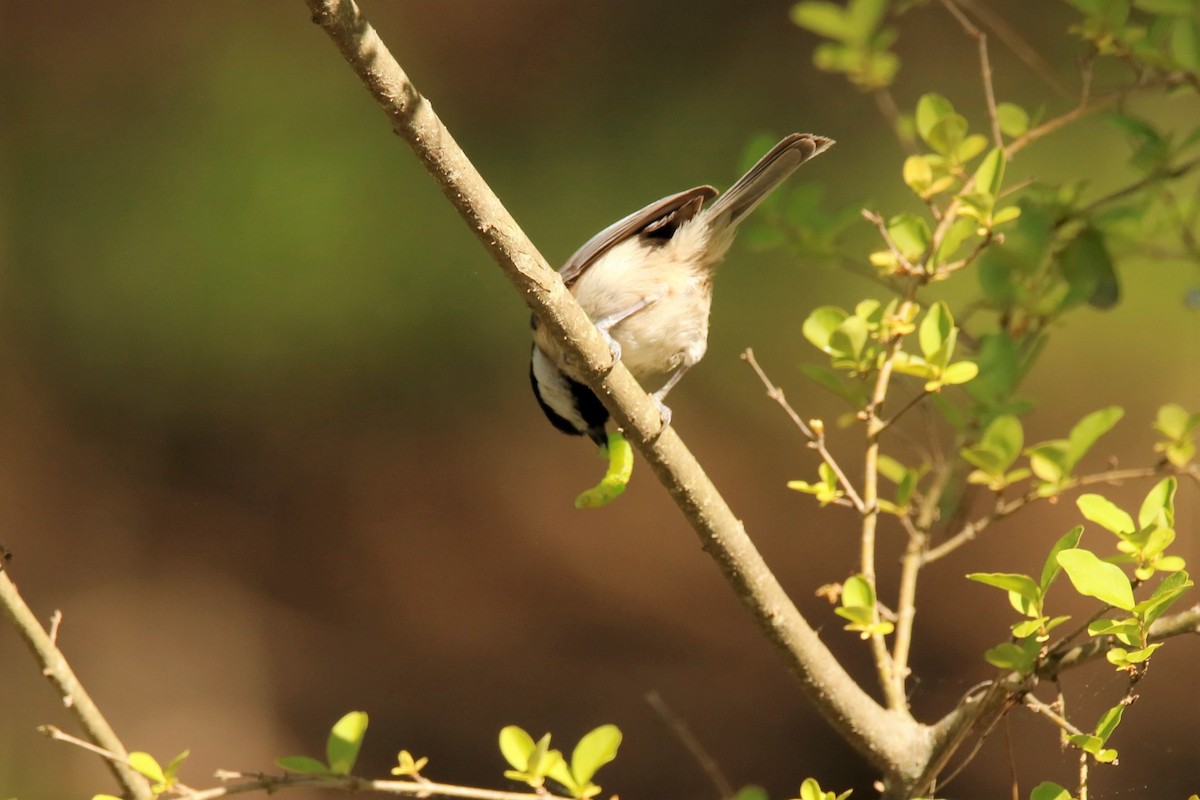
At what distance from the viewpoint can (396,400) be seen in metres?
4.27

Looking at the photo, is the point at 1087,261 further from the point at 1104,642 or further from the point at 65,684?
the point at 65,684

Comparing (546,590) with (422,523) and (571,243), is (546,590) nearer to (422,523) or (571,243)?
(422,523)

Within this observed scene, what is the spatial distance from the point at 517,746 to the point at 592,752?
8 cm

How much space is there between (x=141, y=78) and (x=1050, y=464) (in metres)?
3.70

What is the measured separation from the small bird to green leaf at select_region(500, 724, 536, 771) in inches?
39.3

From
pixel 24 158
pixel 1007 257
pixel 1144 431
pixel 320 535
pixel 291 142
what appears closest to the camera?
pixel 1007 257

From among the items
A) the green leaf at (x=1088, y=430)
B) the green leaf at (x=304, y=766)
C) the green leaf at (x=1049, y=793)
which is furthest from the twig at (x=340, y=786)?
the green leaf at (x=1088, y=430)

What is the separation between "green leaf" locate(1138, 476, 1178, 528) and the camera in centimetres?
113

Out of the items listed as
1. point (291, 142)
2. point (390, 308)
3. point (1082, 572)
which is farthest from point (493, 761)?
point (1082, 572)

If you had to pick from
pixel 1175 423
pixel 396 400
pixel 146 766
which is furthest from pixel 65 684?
pixel 396 400

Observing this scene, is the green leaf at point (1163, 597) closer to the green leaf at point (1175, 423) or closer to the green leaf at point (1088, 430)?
the green leaf at point (1088, 430)

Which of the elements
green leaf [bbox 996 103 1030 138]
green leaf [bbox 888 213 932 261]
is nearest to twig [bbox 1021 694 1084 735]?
green leaf [bbox 888 213 932 261]

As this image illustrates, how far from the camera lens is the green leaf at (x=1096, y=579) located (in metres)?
0.98

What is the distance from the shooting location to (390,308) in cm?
393
